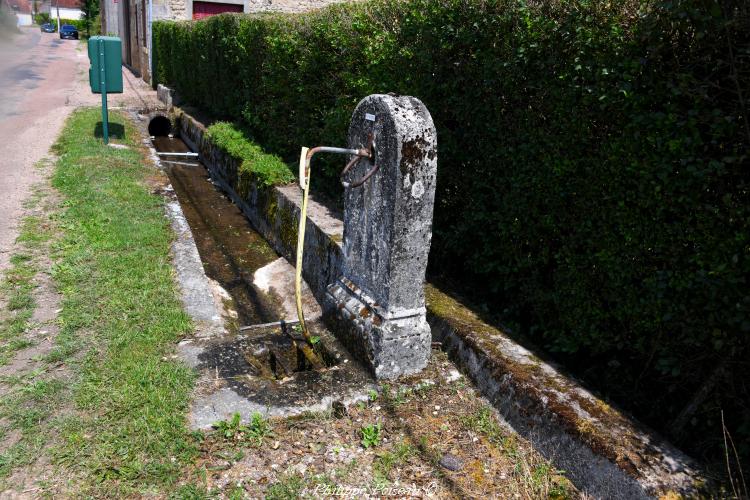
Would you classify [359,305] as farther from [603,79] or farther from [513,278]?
[603,79]

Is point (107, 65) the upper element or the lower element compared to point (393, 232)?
upper

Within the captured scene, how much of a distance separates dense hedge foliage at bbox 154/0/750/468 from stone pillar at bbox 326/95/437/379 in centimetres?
74

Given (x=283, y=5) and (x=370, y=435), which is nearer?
(x=370, y=435)

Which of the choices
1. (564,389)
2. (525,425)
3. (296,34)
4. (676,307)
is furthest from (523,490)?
(296,34)

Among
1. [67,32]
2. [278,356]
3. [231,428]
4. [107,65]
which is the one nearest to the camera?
[231,428]

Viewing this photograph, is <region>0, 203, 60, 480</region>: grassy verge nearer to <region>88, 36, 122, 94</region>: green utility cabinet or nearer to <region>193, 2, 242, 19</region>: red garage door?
<region>88, 36, 122, 94</region>: green utility cabinet

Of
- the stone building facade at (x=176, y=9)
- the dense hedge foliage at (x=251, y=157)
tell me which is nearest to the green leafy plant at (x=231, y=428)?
the dense hedge foliage at (x=251, y=157)

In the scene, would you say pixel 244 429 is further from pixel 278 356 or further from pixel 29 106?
pixel 29 106

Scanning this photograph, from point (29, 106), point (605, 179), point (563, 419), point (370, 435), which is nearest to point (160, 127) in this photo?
point (29, 106)

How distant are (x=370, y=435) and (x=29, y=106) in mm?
14812

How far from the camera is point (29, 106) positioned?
570 inches

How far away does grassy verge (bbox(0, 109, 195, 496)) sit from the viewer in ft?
9.65

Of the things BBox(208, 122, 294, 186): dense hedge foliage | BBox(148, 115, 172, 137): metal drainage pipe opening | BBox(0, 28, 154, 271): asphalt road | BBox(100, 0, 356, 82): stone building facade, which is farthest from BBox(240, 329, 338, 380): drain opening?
BBox(100, 0, 356, 82): stone building facade

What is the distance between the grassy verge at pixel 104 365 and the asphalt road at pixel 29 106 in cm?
77
